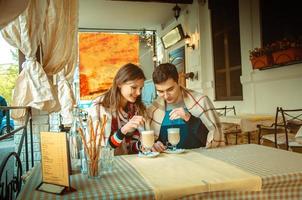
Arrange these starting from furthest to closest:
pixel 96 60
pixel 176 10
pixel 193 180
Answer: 1. pixel 96 60
2. pixel 176 10
3. pixel 193 180

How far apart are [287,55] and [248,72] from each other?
1.36 m

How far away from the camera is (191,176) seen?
3.83 feet

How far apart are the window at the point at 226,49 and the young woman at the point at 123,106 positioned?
4.23m

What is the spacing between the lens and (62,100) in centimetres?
355

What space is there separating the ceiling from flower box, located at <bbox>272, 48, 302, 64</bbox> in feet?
13.7

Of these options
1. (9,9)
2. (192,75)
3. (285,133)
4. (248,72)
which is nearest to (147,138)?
(9,9)

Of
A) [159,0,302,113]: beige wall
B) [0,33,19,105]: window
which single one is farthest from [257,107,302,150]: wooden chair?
[0,33,19,105]: window

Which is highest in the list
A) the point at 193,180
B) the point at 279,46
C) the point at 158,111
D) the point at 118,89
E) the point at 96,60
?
the point at 96,60

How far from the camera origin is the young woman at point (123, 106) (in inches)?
77.0

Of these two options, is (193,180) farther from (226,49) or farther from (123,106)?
(226,49)

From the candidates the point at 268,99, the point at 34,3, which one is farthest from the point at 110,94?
the point at 268,99

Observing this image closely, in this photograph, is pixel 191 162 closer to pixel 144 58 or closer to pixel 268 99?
pixel 268 99

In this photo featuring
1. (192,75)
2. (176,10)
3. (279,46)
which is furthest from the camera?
(176,10)

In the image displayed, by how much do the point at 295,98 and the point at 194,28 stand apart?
3.68m
